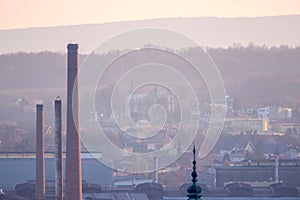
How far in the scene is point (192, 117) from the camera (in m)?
72.1

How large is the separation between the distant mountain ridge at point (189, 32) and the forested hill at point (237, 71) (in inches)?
222

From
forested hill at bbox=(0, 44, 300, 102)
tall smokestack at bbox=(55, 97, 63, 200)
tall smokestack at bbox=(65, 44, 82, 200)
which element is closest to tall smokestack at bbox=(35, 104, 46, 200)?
tall smokestack at bbox=(55, 97, 63, 200)

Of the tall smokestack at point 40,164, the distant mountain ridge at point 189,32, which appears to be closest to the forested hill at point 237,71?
the distant mountain ridge at point 189,32

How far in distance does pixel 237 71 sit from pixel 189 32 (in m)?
32.4

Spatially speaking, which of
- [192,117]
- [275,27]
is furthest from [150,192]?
[275,27]

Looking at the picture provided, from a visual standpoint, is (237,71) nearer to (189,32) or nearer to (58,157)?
(189,32)

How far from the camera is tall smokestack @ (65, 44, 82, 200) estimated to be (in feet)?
84.7

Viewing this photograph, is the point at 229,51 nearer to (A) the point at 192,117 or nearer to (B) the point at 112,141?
(A) the point at 192,117

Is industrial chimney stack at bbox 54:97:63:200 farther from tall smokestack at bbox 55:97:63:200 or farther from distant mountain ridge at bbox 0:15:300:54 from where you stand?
distant mountain ridge at bbox 0:15:300:54

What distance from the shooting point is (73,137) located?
2648 centimetres

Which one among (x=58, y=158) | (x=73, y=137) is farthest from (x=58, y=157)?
(x=73, y=137)

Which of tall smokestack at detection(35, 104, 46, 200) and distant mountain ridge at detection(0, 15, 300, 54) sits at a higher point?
distant mountain ridge at detection(0, 15, 300, 54)

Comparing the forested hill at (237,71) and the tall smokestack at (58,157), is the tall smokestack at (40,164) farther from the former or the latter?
the forested hill at (237,71)

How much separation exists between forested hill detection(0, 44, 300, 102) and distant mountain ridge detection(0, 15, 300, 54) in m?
5.65
